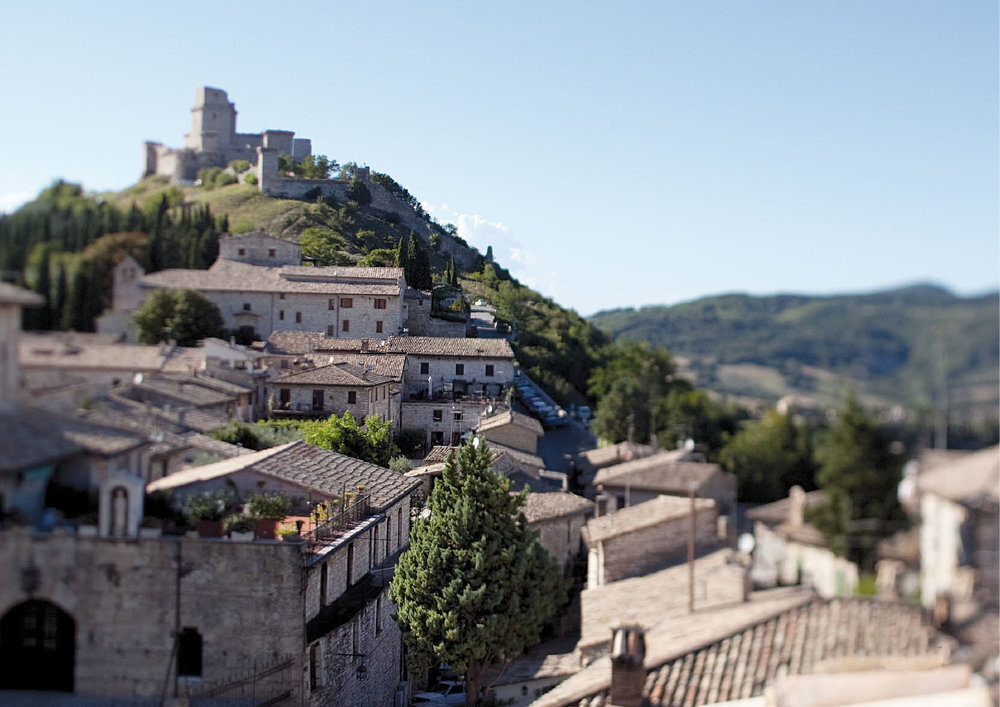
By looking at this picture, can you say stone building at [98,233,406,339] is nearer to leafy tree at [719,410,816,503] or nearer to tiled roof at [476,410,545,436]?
tiled roof at [476,410,545,436]

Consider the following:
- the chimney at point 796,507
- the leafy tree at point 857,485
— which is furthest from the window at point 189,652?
the leafy tree at point 857,485

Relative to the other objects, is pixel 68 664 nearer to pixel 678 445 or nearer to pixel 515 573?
pixel 678 445

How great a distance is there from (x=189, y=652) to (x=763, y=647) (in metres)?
4.71

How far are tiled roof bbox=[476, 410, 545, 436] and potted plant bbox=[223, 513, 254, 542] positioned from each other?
11939mm

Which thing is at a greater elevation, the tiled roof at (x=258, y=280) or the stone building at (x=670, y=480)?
the tiled roof at (x=258, y=280)

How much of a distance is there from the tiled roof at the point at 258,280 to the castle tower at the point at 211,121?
1.33 meters

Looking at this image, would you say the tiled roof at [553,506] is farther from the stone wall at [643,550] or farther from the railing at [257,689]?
the railing at [257,689]

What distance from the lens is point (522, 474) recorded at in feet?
70.1

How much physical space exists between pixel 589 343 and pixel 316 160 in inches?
215

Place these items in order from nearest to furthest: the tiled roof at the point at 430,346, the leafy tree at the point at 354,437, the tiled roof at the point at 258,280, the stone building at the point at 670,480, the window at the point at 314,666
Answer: the tiled roof at the point at 258,280, the stone building at the point at 670,480, the window at the point at 314,666, the leafy tree at the point at 354,437, the tiled roof at the point at 430,346

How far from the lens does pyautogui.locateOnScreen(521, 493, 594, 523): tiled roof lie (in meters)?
19.9

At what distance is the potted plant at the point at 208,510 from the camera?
782 centimetres

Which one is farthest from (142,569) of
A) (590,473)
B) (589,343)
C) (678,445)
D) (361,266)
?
(590,473)

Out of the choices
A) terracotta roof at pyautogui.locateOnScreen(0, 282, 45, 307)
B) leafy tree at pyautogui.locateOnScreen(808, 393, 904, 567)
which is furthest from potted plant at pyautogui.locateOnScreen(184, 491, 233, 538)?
leafy tree at pyautogui.locateOnScreen(808, 393, 904, 567)
